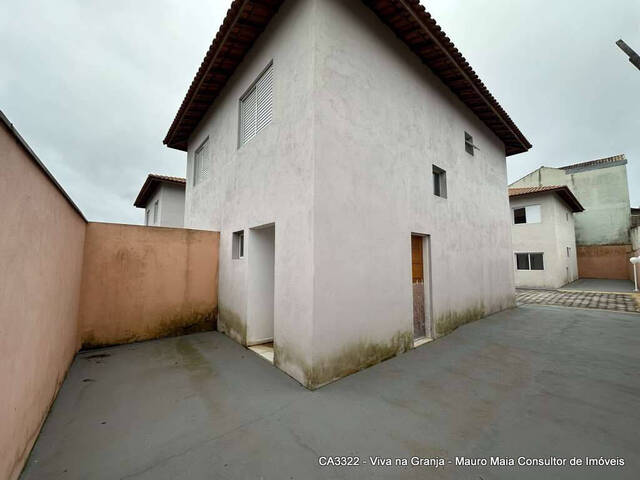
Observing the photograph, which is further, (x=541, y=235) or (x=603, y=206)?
(x=603, y=206)

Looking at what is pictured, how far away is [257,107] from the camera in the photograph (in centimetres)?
508

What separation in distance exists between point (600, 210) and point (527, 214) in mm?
10341

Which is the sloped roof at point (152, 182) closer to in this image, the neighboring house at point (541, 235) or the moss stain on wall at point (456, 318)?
the moss stain on wall at point (456, 318)

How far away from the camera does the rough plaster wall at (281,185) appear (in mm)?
3492

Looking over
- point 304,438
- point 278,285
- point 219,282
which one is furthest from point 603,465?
point 219,282

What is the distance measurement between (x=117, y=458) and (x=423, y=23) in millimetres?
7306

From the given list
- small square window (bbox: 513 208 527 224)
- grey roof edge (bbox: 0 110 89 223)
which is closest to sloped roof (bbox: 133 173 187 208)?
grey roof edge (bbox: 0 110 89 223)

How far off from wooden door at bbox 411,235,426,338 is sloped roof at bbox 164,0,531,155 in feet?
13.2

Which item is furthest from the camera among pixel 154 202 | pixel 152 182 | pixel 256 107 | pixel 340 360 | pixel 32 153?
pixel 154 202

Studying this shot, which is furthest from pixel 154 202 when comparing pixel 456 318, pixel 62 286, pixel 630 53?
pixel 630 53

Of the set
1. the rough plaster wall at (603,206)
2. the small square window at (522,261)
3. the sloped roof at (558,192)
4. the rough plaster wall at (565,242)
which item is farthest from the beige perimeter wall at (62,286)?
the rough plaster wall at (603,206)

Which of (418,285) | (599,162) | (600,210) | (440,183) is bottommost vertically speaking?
(418,285)

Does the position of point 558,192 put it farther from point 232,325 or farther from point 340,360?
point 232,325

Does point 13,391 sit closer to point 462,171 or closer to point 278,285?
point 278,285
